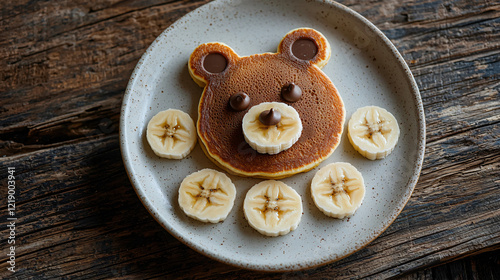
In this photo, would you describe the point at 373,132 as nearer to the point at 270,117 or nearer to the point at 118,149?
the point at 270,117

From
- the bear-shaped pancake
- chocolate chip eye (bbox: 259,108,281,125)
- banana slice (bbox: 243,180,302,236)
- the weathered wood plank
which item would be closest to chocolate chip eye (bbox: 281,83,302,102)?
the bear-shaped pancake

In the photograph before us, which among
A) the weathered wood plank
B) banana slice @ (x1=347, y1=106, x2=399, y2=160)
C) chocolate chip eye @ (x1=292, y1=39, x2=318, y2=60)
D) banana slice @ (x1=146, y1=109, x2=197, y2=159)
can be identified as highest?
banana slice @ (x1=347, y1=106, x2=399, y2=160)

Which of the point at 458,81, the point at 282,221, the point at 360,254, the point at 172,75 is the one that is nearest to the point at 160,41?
the point at 172,75

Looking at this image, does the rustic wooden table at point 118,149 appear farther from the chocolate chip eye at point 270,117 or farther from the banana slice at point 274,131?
the chocolate chip eye at point 270,117

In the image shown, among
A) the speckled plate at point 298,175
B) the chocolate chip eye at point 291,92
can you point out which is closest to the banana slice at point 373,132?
the speckled plate at point 298,175

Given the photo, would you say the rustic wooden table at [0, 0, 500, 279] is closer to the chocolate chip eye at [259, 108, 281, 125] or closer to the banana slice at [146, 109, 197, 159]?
the banana slice at [146, 109, 197, 159]

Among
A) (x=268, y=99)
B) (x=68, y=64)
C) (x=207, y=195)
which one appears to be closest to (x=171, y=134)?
(x=207, y=195)

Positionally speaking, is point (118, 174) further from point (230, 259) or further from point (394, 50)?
point (394, 50)
